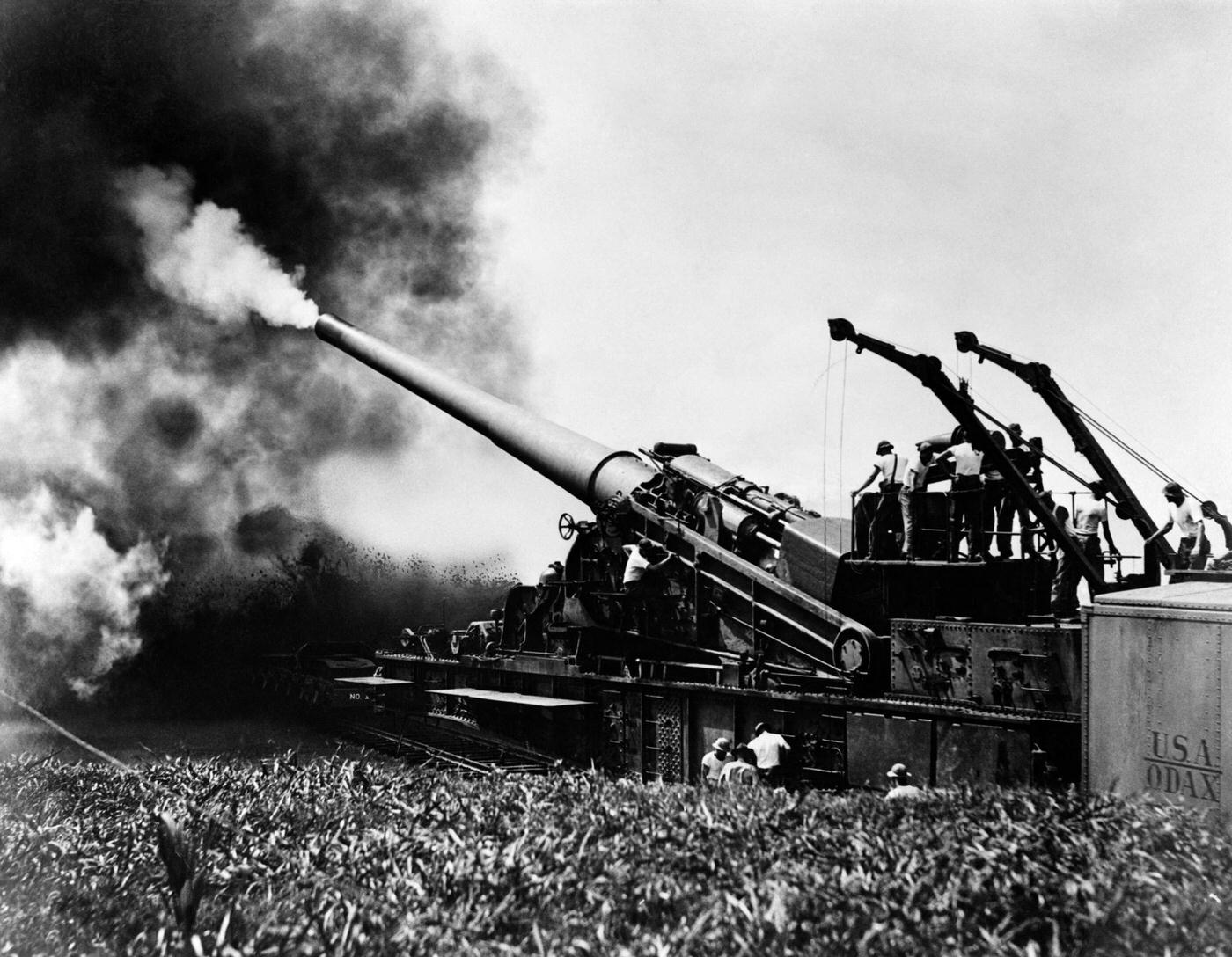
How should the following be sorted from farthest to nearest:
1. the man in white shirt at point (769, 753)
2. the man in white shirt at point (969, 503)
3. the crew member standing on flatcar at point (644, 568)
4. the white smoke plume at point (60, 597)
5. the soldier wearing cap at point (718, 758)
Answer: the white smoke plume at point (60, 597) < the crew member standing on flatcar at point (644, 568) < the man in white shirt at point (969, 503) < the man in white shirt at point (769, 753) < the soldier wearing cap at point (718, 758)

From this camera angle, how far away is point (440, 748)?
1428 centimetres

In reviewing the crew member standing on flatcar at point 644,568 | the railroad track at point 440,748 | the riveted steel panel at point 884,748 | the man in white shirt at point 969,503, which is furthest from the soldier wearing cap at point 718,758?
the crew member standing on flatcar at point 644,568

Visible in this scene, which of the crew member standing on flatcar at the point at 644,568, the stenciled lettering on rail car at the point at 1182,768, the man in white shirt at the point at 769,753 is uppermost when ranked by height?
the crew member standing on flatcar at the point at 644,568

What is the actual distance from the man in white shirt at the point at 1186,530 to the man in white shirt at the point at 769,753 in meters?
4.03

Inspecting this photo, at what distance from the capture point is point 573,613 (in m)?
13.4

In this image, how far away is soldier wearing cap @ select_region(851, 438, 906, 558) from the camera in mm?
10125

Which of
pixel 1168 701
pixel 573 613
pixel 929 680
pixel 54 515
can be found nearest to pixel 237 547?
pixel 54 515

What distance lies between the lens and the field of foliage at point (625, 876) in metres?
4.05

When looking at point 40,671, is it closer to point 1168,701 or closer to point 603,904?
point 603,904

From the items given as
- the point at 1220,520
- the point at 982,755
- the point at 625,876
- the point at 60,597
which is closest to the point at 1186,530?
the point at 1220,520

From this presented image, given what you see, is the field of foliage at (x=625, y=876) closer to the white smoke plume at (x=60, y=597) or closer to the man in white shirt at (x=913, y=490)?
the man in white shirt at (x=913, y=490)

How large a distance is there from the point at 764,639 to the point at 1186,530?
413 cm

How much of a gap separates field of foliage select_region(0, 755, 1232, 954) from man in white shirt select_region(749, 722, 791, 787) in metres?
3.15

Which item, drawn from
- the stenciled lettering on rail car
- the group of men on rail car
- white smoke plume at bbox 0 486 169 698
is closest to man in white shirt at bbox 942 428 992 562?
the group of men on rail car
